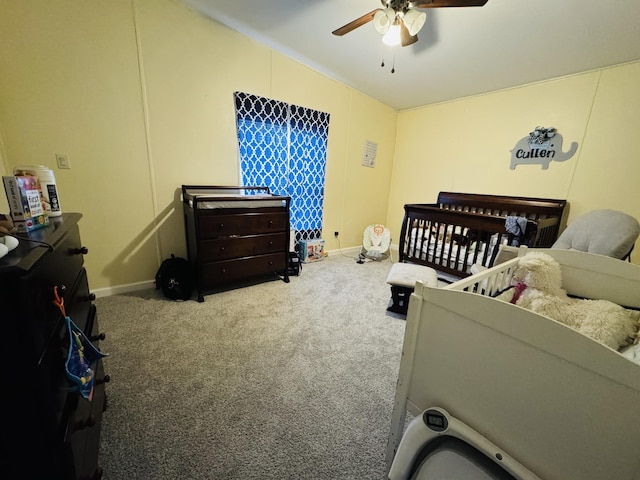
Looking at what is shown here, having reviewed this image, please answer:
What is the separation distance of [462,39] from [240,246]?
264 centimetres

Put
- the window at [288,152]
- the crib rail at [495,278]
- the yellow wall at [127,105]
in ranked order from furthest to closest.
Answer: the window at [288,152] → the yellow wall at [127,105] → the crib rail at [495,278]

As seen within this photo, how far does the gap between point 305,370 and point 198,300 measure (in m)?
1.22

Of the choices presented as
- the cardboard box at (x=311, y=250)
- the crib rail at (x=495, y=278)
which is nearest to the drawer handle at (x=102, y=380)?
the crib rail at (x=495, y=278)

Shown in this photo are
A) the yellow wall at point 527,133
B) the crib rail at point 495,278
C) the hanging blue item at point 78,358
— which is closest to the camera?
the hanging blue item at point 78,358

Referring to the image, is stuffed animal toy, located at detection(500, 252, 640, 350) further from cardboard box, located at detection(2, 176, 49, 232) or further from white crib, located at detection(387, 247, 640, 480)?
cardboard box, located at detection(2, 176, 49, 232)

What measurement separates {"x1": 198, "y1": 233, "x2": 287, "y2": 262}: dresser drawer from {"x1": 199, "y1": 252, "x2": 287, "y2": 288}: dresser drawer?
5 cm

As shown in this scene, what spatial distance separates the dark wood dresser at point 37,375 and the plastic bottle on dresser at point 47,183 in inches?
7.6

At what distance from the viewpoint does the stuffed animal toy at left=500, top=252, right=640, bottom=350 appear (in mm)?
920

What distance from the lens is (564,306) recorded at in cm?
106

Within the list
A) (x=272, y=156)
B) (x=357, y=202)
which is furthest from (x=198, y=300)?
(x=357, y=202)

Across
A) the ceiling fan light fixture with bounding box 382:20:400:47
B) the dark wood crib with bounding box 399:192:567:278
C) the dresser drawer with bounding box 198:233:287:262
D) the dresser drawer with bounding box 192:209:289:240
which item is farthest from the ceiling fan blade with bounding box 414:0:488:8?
the dresser drawer with bounding box 198:233:287:262

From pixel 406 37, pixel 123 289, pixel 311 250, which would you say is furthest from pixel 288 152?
pixel 123 289

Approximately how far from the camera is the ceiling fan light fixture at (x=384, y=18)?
153cm

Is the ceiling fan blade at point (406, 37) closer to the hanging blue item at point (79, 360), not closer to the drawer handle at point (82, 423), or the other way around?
the hanging blue item at point (79, 360)
